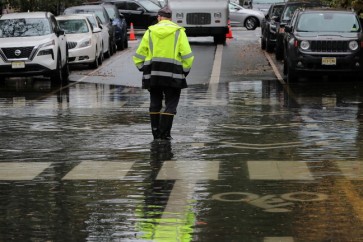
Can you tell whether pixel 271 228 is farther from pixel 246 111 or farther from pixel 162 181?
pixel 246 111

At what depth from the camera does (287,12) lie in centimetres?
3334

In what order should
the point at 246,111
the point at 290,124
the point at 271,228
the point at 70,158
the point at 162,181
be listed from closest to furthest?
the point at 271,228, the point at 162,181, the point at 70,158, the point at 290,124, the point at 246,111

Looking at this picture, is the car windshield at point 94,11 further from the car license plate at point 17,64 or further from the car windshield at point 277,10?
the car license plate at point 17,64

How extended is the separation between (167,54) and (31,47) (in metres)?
11.5

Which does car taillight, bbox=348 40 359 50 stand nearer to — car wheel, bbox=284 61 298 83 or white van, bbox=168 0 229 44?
car wheel, bbox=284 61 298 83

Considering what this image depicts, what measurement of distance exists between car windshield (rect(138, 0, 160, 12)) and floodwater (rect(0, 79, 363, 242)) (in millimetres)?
31405

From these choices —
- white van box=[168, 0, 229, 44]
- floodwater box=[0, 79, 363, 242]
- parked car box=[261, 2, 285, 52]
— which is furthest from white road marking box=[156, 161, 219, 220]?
white van box=[168, 0, 229, 44]

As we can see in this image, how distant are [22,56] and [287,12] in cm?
1108

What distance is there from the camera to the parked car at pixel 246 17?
180 ft

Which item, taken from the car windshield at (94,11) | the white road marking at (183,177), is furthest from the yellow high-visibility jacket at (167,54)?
the car windshield at (94,11)

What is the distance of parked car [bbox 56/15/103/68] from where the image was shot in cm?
2994

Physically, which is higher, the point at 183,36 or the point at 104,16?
the point at 183,36

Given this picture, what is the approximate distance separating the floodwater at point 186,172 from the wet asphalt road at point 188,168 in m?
0.01

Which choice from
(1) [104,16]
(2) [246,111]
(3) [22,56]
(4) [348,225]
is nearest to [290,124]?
(2) [246,111]
